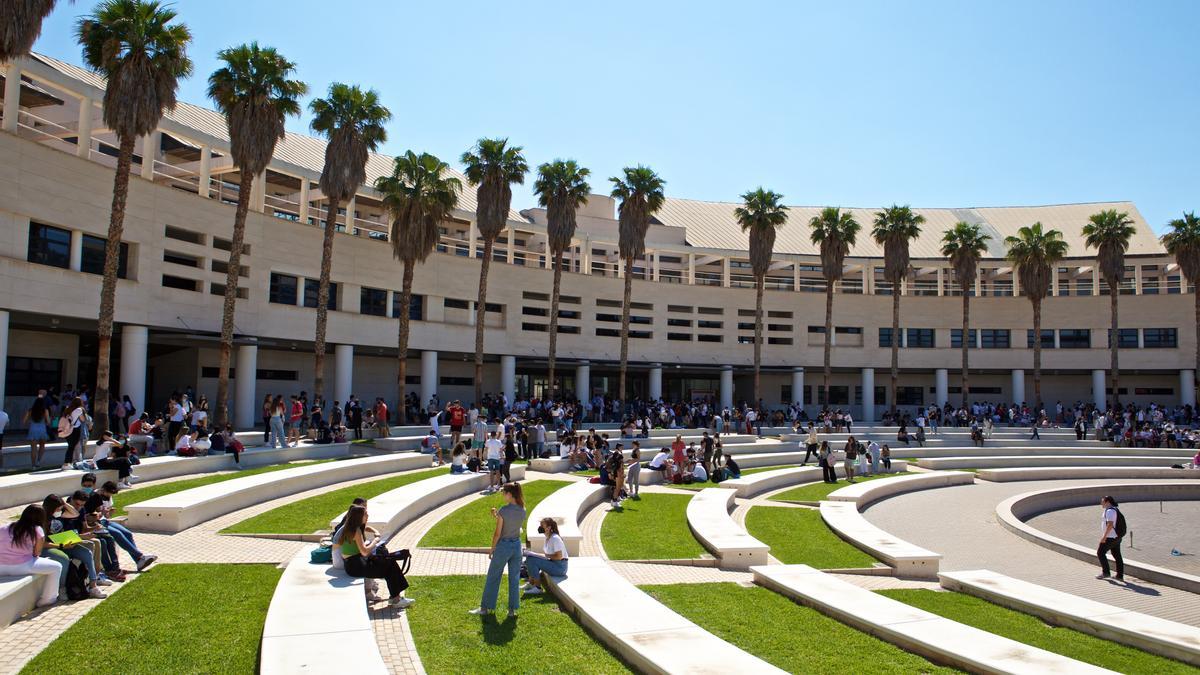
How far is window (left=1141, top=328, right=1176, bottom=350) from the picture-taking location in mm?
52812

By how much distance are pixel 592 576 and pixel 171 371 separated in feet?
101

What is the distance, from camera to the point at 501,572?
9000 millimetres

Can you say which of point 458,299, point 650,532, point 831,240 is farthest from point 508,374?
point 650,532

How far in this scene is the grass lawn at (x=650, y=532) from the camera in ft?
45.4

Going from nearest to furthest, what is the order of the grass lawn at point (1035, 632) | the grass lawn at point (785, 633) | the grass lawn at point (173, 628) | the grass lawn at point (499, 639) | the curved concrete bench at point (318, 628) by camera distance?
the curved concrete bench at point (318, 628)
the grass lawn at point (173, 628)
the grass lawn at point (499, 639)
the grass lawn at point (785, 633)
the grass lawn at point (1035, 632)

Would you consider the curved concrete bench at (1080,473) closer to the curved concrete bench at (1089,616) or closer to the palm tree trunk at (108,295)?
the curved concrete bench at (1089,616)

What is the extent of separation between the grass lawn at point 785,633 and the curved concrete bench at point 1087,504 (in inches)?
318

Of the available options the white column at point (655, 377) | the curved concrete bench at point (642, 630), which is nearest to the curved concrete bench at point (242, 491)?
the curved concrete bench at point (642, 630)

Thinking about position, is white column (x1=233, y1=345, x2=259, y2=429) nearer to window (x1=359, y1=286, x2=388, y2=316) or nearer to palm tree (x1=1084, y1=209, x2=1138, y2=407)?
window (x1=359, y1=286, x2=388, y2=316)

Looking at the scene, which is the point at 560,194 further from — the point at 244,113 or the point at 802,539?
the point at 802,539

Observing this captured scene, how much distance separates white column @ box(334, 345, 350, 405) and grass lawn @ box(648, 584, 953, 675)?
2743 centimetres

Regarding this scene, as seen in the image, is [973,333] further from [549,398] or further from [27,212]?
[27,212]

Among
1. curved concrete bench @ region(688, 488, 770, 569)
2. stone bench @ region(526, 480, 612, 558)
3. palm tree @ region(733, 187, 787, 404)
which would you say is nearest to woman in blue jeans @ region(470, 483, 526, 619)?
stone bench @ region(526, 480, 612, 558)

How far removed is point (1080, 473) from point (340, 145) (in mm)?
31353
